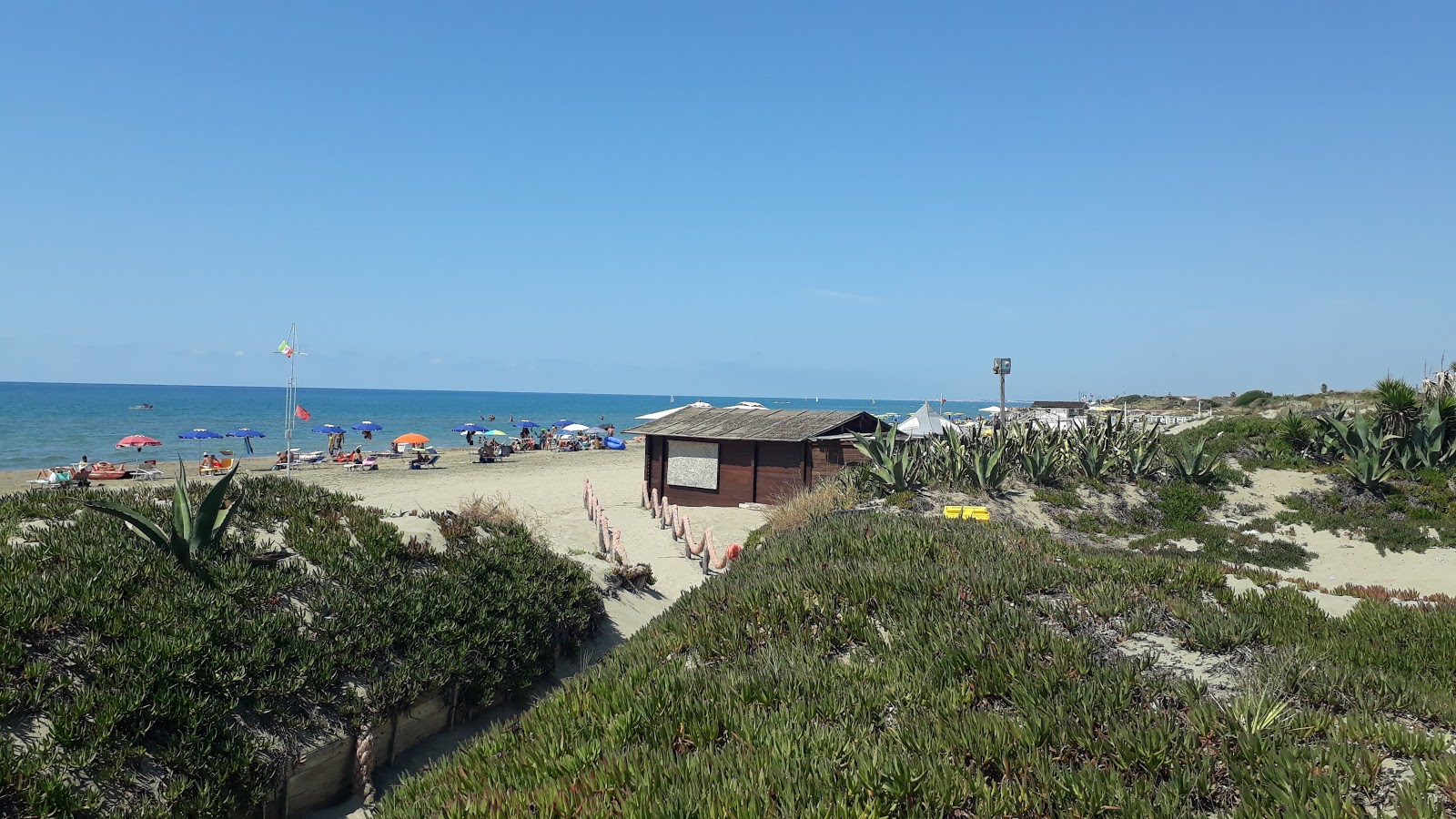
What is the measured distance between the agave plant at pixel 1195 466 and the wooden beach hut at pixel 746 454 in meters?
8.28

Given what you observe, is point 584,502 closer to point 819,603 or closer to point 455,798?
point 819,603

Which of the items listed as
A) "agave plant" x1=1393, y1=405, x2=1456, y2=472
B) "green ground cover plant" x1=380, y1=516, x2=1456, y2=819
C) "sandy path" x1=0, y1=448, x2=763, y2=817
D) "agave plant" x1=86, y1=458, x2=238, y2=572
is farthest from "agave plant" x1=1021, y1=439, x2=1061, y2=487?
"agave plant" x1=86, y1=458, x2=238, y2=572

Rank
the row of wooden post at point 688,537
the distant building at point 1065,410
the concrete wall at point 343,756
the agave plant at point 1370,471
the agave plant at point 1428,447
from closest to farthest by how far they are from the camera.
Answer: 1. the concrete wall at point 343,756
2. the row of wooden post at point 688,537
3. the agave plant at point 1370,471
4. the agave plant at point 1428,447
5. the distant building at point 1065,410

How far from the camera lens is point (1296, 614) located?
6812 millimetres

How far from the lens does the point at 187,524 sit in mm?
8297

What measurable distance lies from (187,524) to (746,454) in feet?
53.6

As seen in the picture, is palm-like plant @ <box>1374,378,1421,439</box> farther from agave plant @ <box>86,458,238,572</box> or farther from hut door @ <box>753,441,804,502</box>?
agave plant @ <box>86,458,238,572</box>

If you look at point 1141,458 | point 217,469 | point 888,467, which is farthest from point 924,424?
point 217,469

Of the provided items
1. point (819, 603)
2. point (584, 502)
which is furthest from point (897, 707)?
point (584, 502)

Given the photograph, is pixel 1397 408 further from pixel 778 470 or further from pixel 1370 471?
pixel 778 470

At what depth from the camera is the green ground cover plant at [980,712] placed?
3.86 metres

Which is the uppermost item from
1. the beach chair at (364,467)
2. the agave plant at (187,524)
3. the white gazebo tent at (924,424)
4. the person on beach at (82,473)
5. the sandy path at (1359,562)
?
the white gazebo tent at (924,424)

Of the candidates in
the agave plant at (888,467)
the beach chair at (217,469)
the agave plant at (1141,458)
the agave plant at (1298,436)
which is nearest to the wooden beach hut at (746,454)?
the agave plant at (888,467)

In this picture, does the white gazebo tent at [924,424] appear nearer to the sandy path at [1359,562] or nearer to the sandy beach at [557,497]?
the sandy beach at [557,497]
